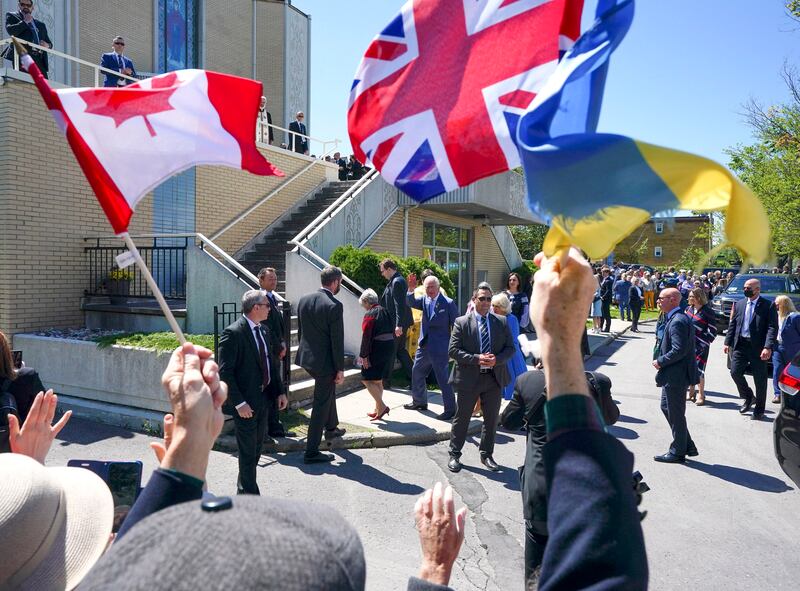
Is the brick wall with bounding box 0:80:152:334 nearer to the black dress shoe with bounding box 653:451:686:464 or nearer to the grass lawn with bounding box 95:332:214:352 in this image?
the grass lawn with bounding box 95:332:214:352

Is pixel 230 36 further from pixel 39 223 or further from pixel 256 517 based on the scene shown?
pixel 256 517

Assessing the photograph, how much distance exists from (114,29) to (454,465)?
16721 millimetres

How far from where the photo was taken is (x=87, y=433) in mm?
7738

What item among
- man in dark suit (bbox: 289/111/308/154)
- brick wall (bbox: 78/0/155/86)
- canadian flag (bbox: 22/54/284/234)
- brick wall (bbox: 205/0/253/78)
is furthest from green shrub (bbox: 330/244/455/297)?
brick wall (bbox: 205/0/253/78)

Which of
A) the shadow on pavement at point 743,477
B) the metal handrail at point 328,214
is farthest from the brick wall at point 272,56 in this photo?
the shadow on pavement at point 743,477

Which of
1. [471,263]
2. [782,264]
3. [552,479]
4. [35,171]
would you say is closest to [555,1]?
[552,479]

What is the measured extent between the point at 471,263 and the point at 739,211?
66.8 feet

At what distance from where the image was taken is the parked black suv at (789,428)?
4.37 metres

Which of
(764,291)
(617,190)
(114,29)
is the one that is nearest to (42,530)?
(617,190)

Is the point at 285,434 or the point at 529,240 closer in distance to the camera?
the point at 285,434

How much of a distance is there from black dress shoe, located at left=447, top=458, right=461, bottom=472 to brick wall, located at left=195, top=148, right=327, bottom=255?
369 inches

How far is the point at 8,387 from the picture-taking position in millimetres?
4125

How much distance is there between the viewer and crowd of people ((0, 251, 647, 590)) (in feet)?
2.82

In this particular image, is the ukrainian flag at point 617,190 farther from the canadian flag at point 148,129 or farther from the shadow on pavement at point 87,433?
the shadow on pavement at point 87,433
